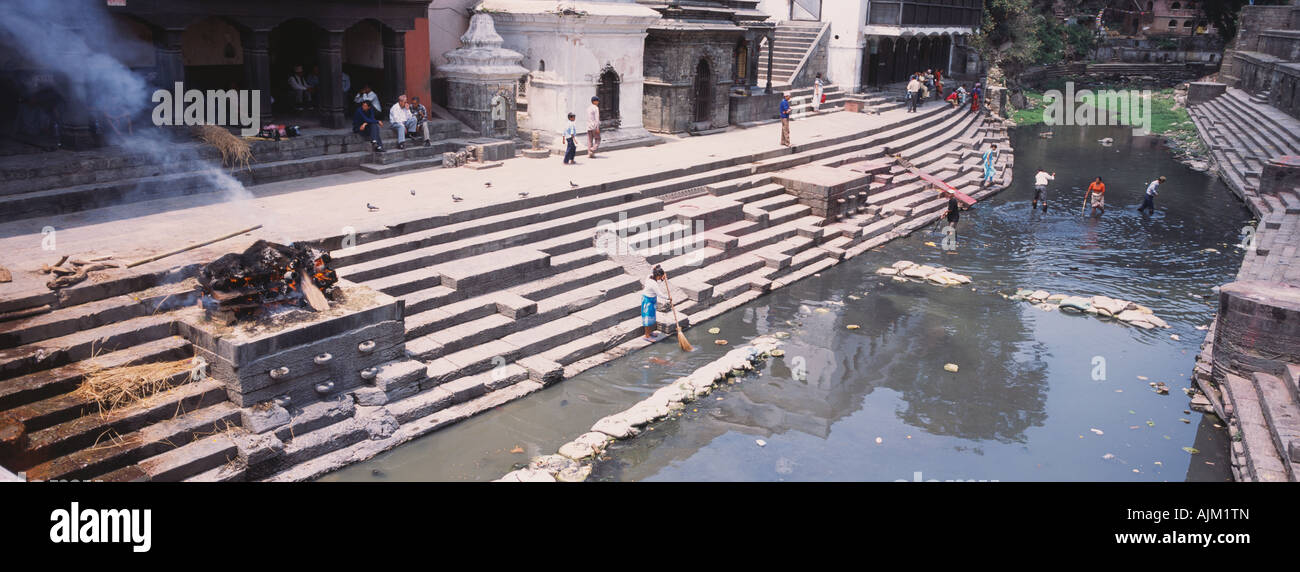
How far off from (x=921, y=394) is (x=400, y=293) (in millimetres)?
6959

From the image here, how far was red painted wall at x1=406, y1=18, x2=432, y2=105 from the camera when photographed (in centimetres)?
1852

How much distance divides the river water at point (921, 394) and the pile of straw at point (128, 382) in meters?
2.04

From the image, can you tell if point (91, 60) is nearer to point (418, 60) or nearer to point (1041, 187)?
point (418, 60)

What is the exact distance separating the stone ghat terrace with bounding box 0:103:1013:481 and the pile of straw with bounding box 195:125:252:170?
35.0 inches

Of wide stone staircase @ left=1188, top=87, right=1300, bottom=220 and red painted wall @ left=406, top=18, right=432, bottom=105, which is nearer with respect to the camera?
red painted wall @ left=406, top=18, right=432, bottom=105

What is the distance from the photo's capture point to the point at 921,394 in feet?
37.0

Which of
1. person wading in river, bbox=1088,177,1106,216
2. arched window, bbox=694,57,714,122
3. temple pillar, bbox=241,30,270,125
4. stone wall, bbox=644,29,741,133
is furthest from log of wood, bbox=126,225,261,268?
person wading in river, bbox=1088,177,1106,216

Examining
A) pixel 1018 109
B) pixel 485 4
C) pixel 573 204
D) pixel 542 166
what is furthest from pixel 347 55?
pixel 1018 109

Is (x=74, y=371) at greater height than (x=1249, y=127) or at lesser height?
lesser

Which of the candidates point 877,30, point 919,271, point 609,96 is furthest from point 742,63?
point 919,271

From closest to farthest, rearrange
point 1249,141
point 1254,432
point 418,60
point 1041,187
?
1. point 1254,432
2. point 418,60
3. point 1041,187
4. point 1249,141

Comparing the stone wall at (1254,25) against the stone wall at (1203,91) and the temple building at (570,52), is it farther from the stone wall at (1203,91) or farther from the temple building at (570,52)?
the temple building at (570,52)

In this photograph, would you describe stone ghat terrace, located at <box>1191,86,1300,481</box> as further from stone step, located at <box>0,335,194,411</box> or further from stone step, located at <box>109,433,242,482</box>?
stone step, located at <box>0,335,194,411</box>

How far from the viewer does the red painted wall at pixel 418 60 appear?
18516 mm
